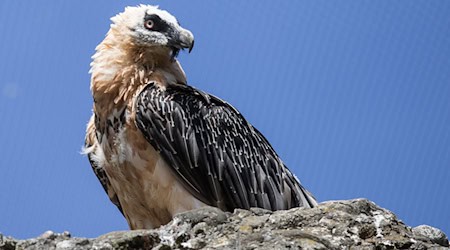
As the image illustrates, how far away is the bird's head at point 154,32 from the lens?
9.74 metres

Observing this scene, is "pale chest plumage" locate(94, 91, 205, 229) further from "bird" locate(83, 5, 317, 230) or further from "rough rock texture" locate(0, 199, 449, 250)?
"rough rock texture" locate(0, 199, 449, 250)

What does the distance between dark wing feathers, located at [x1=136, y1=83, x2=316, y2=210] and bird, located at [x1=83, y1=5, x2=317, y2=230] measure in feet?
0.03

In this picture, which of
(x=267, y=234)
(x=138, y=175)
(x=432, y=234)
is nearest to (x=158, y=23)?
(x=138, y=175)

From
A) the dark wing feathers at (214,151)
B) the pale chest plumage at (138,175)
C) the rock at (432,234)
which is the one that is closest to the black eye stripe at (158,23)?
the dark wing feathers at (214,151)

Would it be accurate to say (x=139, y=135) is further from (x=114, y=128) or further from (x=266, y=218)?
(x=266, y=218)

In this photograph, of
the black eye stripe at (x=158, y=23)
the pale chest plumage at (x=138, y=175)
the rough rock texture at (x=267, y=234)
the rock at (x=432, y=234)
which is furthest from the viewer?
the black eye stripe at (x=158, y=23)

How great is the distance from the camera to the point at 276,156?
10055 millimetres

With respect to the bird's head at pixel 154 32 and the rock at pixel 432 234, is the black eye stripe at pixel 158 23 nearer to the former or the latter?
the bird's head at pixel 154 32

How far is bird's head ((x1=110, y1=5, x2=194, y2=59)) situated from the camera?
32.0ft

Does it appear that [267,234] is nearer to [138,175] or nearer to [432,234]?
[432,234]

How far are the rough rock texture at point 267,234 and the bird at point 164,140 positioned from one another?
173 inches

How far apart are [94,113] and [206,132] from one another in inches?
47.2

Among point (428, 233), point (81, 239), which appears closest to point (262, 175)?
point (428, 233)

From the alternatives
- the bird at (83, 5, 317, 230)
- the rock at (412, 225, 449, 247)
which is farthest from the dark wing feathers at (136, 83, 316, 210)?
the rock at (412, 225, 449, 247)
